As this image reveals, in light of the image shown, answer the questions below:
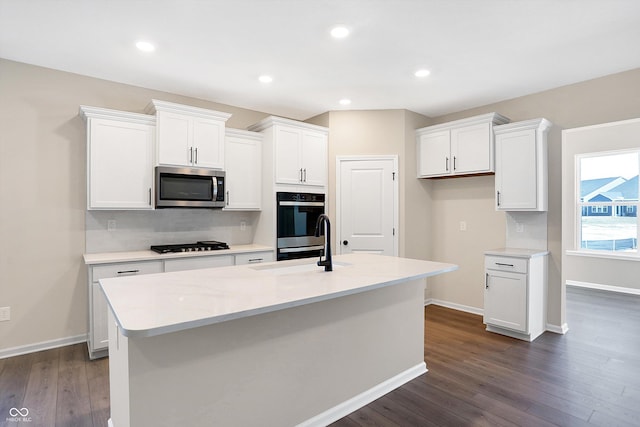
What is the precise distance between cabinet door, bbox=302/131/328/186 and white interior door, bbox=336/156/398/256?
215 millimetres

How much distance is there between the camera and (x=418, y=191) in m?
4.82

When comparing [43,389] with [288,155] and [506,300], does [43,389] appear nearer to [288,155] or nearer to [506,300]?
[288,155]

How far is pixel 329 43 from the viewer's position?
287 cm

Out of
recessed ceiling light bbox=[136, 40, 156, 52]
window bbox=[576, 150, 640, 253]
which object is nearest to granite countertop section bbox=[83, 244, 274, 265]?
recessed ceiling light bbox=[136, 40, 156, 52]

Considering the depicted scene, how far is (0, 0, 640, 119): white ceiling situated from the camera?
7.82 feet

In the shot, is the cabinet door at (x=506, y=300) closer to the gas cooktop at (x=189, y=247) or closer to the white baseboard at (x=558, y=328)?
the white baseboard at (x=558, y=328)

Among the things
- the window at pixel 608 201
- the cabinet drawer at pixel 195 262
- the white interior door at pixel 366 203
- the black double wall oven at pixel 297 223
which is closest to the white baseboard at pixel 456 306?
Result: the white interior door at pixel 366 203

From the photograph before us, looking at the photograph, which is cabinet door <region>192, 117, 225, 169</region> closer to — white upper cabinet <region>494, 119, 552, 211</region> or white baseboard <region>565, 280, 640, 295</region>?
white upper cabinet <region>494, 119, 552, 211</region>

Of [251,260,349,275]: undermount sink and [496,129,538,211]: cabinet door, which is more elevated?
[496,129,538,211]: cabinet door

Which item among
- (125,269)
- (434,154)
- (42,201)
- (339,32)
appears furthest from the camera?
(434,154)

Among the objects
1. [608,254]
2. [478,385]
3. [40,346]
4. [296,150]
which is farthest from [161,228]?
[608,254]

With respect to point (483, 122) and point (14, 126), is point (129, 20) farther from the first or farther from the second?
point (483, 122)

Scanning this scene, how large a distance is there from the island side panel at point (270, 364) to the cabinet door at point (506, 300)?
1576 mm

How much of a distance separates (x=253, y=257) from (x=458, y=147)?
284 centimetres
